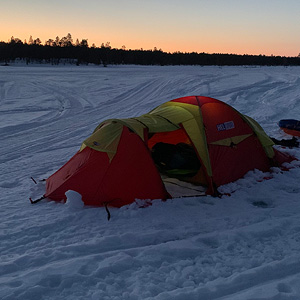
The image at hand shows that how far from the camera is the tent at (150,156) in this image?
4602mm

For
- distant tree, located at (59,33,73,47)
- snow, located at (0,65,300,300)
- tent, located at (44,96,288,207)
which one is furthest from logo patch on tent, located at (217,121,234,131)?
distant tree, located at (59,33,73,47)

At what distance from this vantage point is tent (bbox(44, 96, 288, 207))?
15.1 ft

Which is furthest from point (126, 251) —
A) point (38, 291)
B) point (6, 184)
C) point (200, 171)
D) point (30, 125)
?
point (30, 125)

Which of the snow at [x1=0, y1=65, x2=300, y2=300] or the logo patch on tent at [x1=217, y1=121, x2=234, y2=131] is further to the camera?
the logo patch on tent at [x1=217, y1=121, x2=234, y2=131]

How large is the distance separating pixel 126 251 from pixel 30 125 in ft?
28.0

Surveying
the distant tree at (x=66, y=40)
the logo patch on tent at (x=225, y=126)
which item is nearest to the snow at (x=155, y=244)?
the logo patch on tent at (x=225, y=126)

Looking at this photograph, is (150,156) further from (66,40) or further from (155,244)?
(66,40)

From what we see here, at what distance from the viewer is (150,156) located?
15.4 ft

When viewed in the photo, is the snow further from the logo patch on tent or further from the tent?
the logo patch on tent

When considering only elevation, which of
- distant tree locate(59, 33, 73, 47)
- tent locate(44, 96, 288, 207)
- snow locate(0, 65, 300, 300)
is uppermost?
distant tree locate(59, 33, 73, 47)

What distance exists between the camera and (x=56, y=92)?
1891 cm

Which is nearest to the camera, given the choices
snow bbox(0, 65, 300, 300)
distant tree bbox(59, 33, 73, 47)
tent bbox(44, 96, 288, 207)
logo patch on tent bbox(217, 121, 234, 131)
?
snow bbox(0, 65, 300, 300)

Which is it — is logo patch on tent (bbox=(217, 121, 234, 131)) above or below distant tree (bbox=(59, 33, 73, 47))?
below

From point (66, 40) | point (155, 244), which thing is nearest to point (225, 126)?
point (155, 244)
